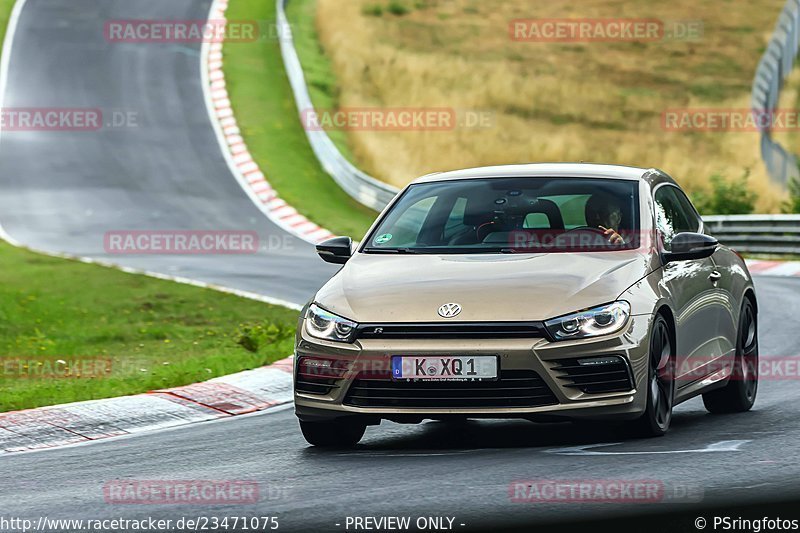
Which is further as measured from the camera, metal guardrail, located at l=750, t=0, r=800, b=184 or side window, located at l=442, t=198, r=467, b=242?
metal guardrail, located at l=750, t=0, r=800, b=184

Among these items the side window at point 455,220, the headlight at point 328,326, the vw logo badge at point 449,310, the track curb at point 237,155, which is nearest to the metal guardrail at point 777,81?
the track curb at point 237,155

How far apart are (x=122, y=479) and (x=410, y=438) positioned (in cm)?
199

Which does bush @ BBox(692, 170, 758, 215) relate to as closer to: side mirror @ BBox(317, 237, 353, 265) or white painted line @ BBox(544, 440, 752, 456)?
side mirror @ BBox(317, 237, 353, 265)

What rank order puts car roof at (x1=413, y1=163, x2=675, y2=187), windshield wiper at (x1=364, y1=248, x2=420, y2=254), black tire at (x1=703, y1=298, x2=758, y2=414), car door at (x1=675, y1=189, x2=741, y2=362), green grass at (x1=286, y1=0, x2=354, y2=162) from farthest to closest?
green grass at (x1=286, y1=0, x2=354, y2=162), black tire at (x1=703, y1=298, x2=758, y2=414), car door at (x1=675, y1=189, x2=741, y2=362), car roof at (x1=413, y1=163, x2=675, y2=187), windshield wiper at (x1=364, y1=248, x2=420, y2=254)

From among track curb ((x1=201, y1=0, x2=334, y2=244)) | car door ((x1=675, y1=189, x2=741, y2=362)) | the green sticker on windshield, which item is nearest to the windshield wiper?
the green sticker on windshield

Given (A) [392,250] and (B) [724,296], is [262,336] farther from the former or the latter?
(B) [724,296]

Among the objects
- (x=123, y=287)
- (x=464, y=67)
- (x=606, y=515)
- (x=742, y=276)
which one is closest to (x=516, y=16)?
(x=464, y=67)

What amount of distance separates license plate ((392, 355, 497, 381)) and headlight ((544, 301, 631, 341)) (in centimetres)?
38

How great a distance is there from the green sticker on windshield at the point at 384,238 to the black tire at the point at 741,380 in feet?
7.81

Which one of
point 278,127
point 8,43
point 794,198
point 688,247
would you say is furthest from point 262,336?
point 8,43

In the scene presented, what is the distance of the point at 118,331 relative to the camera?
53.4 feet

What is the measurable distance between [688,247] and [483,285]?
1427 millimetres

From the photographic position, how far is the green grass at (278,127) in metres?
30.8

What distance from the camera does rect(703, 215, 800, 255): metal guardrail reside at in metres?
26.3
